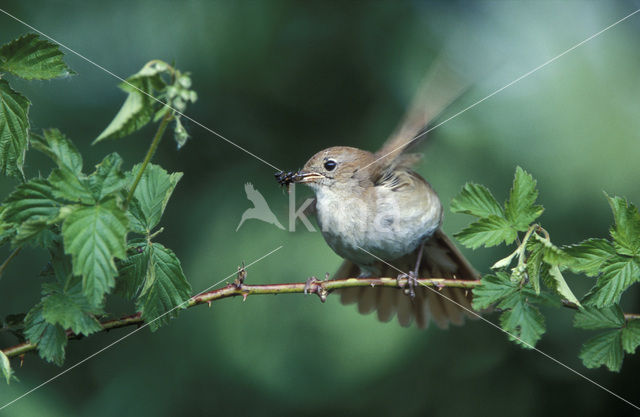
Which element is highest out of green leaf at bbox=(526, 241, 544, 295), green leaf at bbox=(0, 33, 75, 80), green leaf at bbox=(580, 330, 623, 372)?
green leaf at bbox=(0, 33, 75, 80)

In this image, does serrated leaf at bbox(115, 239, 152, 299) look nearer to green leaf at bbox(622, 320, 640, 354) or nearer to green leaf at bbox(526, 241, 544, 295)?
green leaf at bbox(526, 241, 544, 295)

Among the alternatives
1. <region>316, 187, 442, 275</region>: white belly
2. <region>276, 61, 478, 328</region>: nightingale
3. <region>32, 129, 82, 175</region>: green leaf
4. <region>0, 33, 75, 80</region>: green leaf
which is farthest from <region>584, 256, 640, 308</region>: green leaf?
<region>0, 33, 75, 80</region>: green leaf

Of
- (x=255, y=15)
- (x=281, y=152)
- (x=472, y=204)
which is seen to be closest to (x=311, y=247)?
(x=281, y=152)

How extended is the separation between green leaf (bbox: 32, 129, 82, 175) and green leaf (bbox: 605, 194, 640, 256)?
1.07 metres

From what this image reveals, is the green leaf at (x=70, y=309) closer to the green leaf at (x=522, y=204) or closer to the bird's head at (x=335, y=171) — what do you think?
the green leaf at (x=522, y=204)

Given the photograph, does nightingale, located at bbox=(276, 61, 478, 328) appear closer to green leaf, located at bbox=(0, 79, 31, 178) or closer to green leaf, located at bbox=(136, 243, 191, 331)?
green leaf, located at bbox=(136, 243, 191, 331)

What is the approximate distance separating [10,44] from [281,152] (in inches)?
73.5

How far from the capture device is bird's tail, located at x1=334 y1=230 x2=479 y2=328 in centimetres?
247

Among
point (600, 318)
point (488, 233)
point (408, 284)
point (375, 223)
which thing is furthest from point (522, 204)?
point (375, 223)

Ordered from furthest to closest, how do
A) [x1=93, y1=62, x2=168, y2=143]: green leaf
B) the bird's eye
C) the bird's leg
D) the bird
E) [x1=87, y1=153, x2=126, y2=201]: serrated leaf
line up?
the bird
the bird's eye
the bird's leg
[x1=87, y1=153, x2=126, y2=201]: serrated leaf
[x1=93, y1=62, x2=168, y2=143]: green leaf

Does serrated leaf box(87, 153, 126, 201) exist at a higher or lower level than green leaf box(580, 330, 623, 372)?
higher

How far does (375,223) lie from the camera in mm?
2119

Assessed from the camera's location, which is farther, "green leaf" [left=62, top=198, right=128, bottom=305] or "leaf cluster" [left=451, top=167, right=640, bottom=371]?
"leaf cluster" [left=451, top=167, right=640, bottom=371]

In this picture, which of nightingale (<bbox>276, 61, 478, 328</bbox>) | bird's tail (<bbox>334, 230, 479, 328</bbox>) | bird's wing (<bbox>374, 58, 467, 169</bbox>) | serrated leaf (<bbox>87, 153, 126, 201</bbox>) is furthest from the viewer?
bird's tail (<bbox>334, 230, 479, 328</bbox>)
